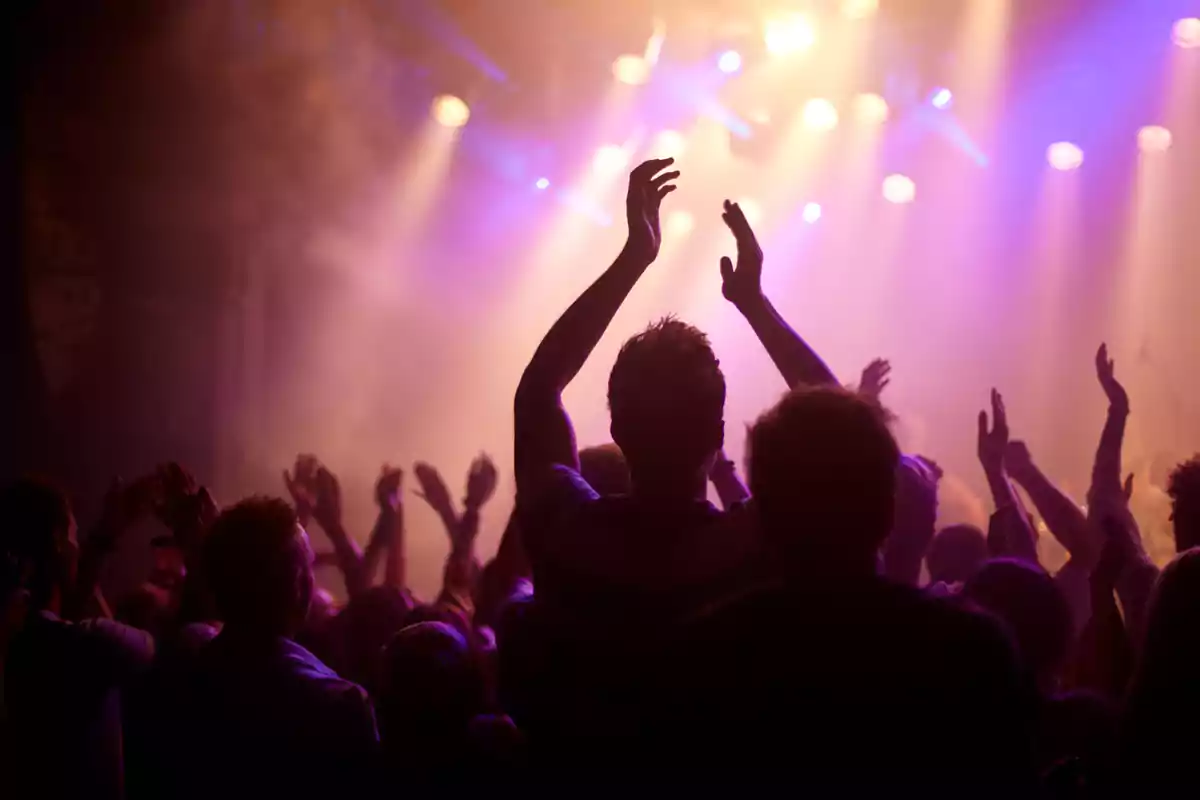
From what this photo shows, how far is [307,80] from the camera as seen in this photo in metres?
7.22

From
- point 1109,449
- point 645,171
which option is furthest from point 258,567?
point 1109,449

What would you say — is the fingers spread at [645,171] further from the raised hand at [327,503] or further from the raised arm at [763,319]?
the raised hand at [327,503]

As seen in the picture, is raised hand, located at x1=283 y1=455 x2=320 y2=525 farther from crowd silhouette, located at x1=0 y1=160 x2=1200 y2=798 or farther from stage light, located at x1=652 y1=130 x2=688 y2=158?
stage light, located at x1=652 y1=130 x2=688 y2=158

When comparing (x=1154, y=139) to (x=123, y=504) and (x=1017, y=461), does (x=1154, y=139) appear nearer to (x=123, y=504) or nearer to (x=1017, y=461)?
(x=1017, y=461)

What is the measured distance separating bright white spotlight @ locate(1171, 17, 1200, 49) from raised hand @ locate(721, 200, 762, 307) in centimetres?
829

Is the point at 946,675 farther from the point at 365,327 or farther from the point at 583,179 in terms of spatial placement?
the point at 583,179

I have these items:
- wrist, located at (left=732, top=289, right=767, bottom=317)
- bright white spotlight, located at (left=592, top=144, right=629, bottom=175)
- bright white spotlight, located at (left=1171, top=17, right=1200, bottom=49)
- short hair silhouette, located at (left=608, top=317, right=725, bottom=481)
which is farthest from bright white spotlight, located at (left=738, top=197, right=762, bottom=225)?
short hair silhouette, located at (left=608, top=317, right=725, bottom=481)

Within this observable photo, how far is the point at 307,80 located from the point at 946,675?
717 cm

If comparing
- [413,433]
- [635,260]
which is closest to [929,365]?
[413,433]

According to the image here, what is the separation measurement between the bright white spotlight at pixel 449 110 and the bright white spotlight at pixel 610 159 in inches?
69.6

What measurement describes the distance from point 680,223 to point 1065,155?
4.02 meters

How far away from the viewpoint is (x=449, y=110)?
8297 millimetres

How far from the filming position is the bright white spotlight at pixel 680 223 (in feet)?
36.6

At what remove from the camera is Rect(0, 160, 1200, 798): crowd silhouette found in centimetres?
111
